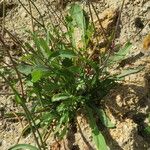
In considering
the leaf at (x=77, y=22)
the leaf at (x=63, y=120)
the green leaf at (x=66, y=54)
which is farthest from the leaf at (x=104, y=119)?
the leaf at (x=77, y=22)

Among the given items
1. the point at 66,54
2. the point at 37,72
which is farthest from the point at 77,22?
the point at 37,72

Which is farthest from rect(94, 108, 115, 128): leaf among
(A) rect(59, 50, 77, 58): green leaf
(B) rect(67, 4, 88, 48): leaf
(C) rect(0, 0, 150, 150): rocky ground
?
(B) rect(67, 4, 88, 48): leaf

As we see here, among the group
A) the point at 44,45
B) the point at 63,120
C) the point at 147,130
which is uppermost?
the point at 44,45

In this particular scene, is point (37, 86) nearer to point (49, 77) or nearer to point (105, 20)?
point (49, 77)

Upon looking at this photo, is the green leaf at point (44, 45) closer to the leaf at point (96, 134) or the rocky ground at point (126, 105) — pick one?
the rocky ground at point (126, 105)

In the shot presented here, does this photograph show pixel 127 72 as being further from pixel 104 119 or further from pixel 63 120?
pixel 63 120

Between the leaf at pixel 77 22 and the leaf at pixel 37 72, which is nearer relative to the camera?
the leaf at pixel 37 72

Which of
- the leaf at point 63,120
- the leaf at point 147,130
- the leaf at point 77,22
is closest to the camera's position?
the leaf at point 147,130

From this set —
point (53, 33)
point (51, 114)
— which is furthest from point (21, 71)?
point (53, 33)

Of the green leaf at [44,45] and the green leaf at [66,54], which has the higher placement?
the green leaf at [44,45]
